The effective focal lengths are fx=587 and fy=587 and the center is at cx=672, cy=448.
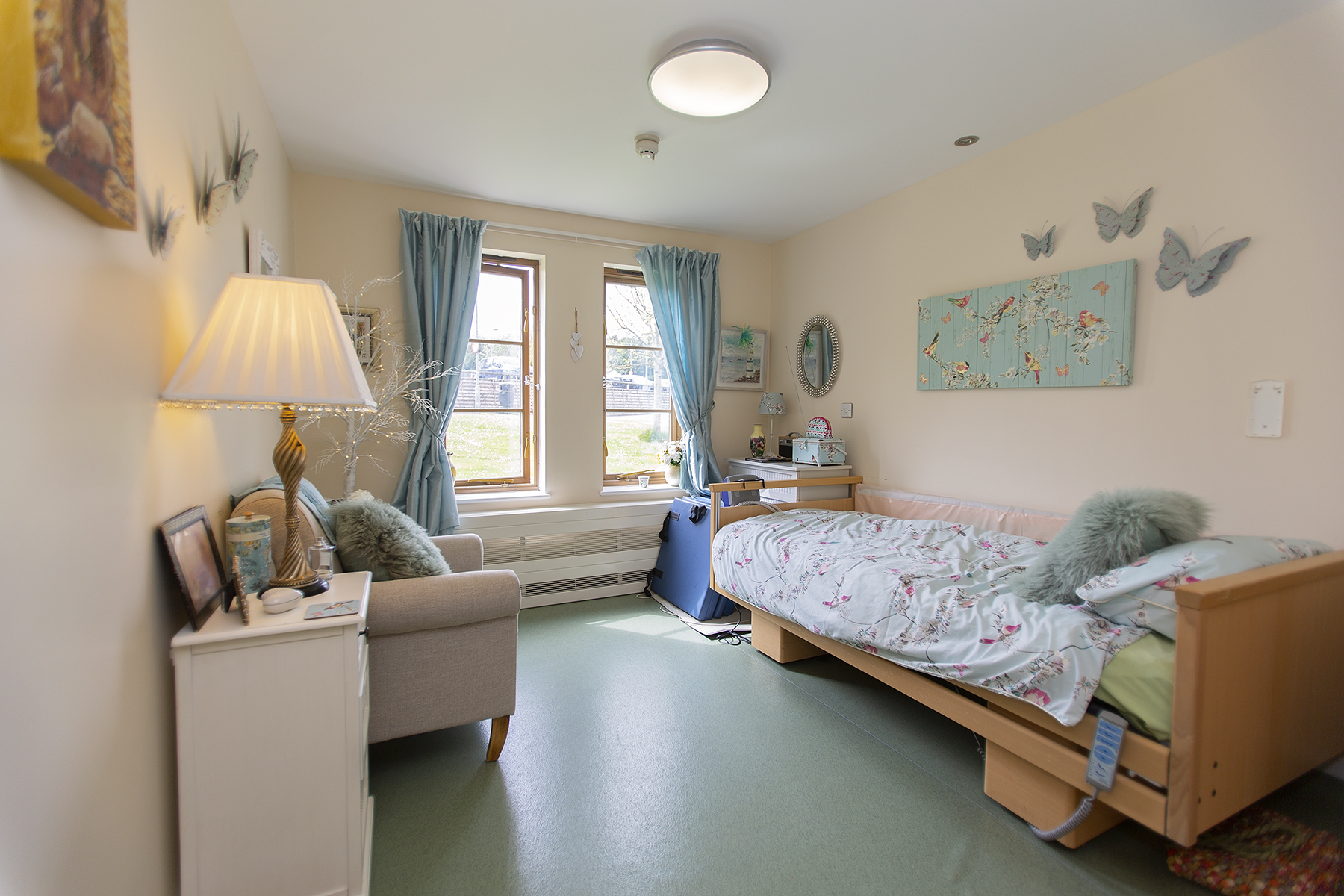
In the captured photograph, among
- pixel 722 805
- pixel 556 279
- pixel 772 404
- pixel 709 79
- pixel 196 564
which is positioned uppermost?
pixel 709 79

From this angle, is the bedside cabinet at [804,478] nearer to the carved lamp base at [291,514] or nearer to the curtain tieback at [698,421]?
the curtain tieback at [698,421]

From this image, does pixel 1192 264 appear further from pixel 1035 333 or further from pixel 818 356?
pixel 818 356

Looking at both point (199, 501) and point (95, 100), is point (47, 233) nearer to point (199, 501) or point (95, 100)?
point (95, 100)

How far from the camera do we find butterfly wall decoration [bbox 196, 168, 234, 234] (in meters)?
1.65

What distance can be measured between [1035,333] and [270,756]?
3160 millimetres

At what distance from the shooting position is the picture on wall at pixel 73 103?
75cm

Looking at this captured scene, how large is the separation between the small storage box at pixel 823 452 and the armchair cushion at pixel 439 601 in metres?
2.22

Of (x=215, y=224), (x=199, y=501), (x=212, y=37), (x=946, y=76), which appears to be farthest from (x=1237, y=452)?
(x=212, y=37)

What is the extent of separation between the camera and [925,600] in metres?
1.94

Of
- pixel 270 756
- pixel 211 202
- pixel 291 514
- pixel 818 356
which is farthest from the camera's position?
pixel 818 356

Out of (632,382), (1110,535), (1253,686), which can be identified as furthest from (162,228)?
(632,382)

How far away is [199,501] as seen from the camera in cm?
159

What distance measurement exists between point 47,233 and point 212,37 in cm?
132

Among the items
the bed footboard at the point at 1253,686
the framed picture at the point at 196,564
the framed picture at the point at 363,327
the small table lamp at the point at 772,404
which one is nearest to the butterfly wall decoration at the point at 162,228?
the framed picture at the point at 196,564
